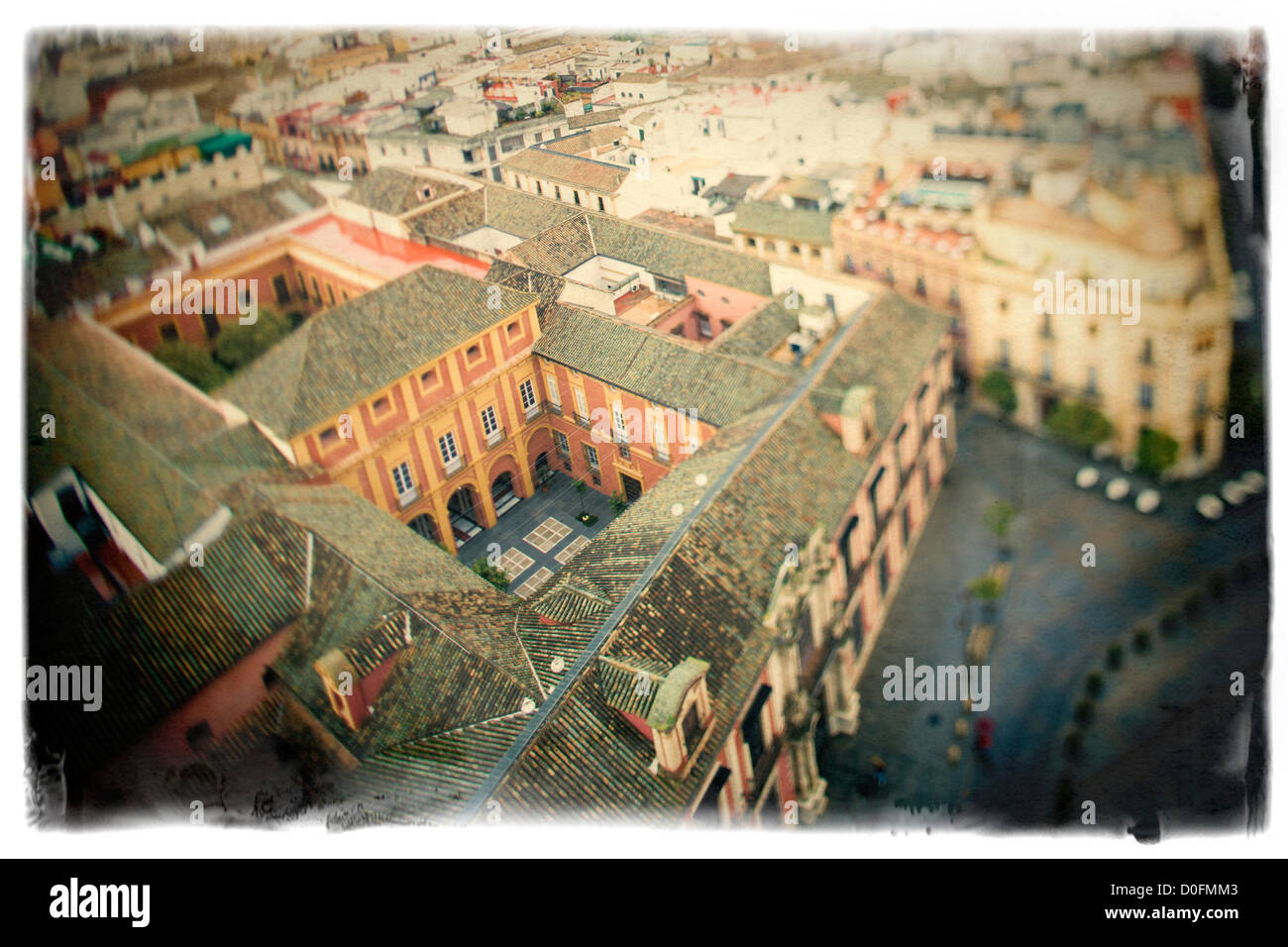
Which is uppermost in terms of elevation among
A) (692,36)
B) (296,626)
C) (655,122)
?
(692,36)

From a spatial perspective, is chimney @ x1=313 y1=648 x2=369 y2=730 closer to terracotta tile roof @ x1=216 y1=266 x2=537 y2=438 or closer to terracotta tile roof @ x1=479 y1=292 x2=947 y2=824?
terracotta tile roof @ x1=479 y1=292 x2=947 y2=824

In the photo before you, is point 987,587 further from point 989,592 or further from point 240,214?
point 240,214

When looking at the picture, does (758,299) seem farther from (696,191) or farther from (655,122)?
(655,122)

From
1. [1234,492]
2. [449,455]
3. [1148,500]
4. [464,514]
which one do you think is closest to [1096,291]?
[1148,500]

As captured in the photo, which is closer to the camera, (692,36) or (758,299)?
(692,36)

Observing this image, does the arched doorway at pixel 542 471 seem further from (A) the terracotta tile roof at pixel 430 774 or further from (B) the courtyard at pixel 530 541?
(A) the terracotta tile roof at pixel 430 774

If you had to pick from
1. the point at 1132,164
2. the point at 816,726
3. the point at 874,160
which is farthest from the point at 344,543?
the point at 1132,164

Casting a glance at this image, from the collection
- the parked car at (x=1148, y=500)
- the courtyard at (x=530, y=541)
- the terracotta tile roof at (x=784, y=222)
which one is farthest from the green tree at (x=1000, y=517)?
the courtyard at (x=530, y=541)
